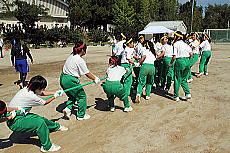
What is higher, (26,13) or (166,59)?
(26,13)

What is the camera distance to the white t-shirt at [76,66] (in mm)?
Answer: 5098

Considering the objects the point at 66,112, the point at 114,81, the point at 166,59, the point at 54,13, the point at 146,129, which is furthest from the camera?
the point at 54,13

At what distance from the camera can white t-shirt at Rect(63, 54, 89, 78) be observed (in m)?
5.10

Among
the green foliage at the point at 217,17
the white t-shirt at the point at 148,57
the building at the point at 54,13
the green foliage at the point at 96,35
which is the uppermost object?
the green foliage at the point at 217,17

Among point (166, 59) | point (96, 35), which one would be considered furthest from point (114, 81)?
point (96, 35)

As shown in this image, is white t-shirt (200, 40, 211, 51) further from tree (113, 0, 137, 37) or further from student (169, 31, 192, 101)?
tree (113, 0, 137, 37)

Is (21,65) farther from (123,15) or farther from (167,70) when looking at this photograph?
(123,15)

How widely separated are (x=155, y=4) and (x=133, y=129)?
56.4 meters

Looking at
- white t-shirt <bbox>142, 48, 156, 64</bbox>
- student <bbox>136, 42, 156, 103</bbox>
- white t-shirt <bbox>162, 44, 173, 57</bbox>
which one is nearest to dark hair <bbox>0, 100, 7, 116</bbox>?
student <bbox>136, 42, 156, 103</bbox>

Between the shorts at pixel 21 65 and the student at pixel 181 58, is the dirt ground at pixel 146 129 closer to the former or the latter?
the student at pixel 181 58

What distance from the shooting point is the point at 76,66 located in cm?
514

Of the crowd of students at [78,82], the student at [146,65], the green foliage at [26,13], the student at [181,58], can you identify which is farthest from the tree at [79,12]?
the student at [181,58]

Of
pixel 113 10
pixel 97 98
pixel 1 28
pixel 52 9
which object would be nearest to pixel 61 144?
pixel 97 98

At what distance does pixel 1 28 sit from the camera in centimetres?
3147
